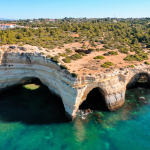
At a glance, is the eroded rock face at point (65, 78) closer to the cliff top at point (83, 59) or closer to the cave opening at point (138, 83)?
the cave opening at point (138, 83)

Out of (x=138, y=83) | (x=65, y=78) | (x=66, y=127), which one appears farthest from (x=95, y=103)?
(x=138, y=83)

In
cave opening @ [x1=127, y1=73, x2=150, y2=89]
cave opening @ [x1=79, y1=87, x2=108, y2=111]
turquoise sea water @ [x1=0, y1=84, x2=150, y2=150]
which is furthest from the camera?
cave opening @ [x1=127, y1=73, x2=150, y2=89]

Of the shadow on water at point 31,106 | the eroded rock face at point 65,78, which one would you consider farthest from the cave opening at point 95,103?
the shadow on water at point 31,106

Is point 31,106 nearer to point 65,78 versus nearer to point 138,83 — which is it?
point 65,78

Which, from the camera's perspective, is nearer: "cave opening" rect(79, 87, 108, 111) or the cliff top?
the cliff top

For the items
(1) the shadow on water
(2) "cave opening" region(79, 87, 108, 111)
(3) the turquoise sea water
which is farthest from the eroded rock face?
(3) the turquoise sea water

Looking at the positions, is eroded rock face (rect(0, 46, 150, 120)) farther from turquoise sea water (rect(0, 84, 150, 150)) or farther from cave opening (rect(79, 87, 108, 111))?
turquoise sea water (rect(0, 84, 150, 150))

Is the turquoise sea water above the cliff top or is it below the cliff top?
below

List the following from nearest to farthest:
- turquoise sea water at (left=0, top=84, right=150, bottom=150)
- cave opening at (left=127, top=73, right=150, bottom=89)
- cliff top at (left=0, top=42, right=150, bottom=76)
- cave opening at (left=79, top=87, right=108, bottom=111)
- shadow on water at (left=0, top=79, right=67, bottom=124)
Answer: turquoise sea water at (left=0, top=84, right=150, bottom=150) → shadow on water at (left=0, top=79, right=67, bottom=124) → cliff top at (left=0, top=42, right=150, bottom=76) → cave opening at (left=79, top=87, right=108, bottom=111) → cave opening at (left=127, top=73, right=150, bottom=89)
